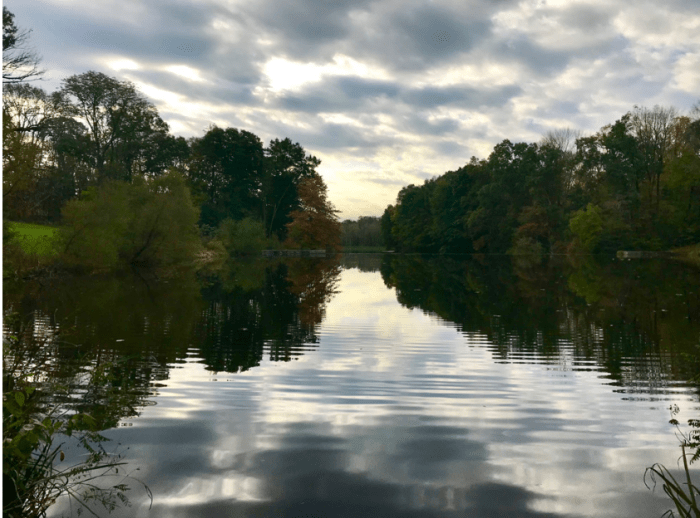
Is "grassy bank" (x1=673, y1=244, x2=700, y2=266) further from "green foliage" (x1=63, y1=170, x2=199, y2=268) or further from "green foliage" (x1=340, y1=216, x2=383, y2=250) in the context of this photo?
"green foliage" (x1=340, y1=216, x2=383, y2=250)

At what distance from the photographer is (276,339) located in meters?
11.5

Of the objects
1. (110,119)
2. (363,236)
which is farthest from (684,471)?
(363,236)

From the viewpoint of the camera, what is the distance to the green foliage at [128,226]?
25.9 metres

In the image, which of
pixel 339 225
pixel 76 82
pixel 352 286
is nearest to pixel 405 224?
pixel 339 225

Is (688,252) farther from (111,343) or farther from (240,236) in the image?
(111,343)

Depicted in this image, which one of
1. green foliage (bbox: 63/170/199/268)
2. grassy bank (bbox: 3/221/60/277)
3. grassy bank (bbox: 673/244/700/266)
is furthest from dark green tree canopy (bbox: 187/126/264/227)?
grassy bank (bbox: 673/244/700/266)

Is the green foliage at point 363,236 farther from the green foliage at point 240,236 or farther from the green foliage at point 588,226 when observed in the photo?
the green foliage at point 588,226

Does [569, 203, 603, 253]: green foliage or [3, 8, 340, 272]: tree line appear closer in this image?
[3, 8, 340, 272]: tree line

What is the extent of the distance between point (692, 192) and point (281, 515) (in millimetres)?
60711

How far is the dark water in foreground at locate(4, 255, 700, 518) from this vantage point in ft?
13.9

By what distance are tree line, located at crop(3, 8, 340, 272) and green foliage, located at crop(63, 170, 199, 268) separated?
0.06 meters

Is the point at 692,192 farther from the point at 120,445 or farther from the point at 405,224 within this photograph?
the point at 120,445

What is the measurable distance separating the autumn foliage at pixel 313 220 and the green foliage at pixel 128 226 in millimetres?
29353

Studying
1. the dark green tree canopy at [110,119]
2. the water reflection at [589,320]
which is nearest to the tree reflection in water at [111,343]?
the water reflection at [589,320]
